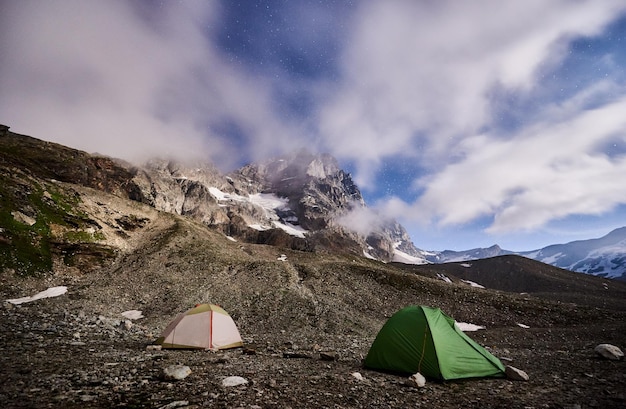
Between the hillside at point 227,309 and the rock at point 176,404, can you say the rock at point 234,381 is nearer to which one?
the hillside at point 227,309

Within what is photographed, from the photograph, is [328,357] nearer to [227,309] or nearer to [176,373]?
[176,373]

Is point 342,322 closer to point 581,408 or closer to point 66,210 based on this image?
point 581,408

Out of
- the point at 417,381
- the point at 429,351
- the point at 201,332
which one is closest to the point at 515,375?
the point at 429,351

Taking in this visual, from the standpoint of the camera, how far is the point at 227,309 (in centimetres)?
3259

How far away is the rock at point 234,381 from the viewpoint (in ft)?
31.5

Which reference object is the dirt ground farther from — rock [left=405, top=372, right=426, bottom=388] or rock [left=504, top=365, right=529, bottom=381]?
rock [left=504, top=365, right=529, bottom=381]

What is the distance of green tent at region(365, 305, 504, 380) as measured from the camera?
40.4 feet

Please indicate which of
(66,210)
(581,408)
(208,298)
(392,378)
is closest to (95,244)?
(66,210)

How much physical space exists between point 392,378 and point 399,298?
34.2 meters

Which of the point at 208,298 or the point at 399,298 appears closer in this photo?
the point at 208,298

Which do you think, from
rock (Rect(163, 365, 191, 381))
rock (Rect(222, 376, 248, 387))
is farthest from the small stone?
rock (Rect(163, 365, 191, 381))

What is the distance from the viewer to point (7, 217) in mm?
38250

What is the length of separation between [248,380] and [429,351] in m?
7.58

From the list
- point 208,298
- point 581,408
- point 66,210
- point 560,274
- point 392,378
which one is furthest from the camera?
point 560,274
